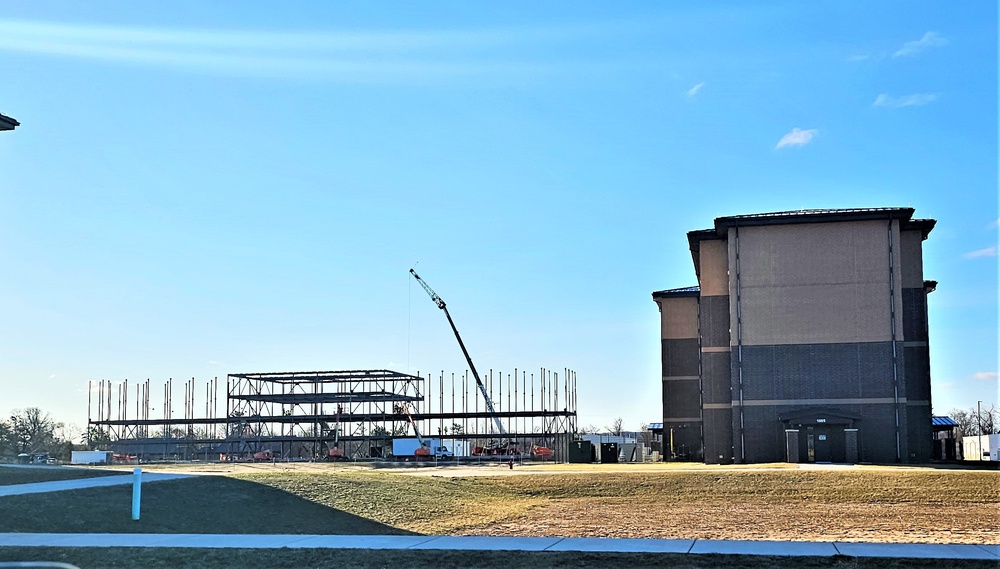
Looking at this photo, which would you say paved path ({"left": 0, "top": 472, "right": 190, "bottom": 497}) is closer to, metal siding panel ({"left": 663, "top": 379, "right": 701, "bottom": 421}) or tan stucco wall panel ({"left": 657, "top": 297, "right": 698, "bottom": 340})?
metal siding panel ({"left": 663, "top": 379, "right": 701, "bottom": 421})

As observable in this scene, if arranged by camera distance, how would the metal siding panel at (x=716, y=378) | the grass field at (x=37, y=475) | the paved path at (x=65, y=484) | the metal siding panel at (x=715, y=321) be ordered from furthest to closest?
the metal siding panel at (x=716, y=378)
the metal siding panel at (x=715, y=321)
the grass field at (x=37, y=475)
the paved path at (x=65, y=484)

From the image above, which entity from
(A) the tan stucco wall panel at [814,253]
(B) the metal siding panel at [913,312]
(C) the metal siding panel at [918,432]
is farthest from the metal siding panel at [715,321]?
(C) the metal siding panel at [918,432]

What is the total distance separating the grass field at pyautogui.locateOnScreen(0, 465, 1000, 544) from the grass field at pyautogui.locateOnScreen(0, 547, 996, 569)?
4114mm

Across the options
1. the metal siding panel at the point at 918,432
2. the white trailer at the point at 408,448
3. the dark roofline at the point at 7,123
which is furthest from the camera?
the white trailer at the point at 408,448

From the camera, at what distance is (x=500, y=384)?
345ft

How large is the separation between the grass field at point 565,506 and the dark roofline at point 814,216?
26656mm

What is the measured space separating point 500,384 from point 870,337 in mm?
47863

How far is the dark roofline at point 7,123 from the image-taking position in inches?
1201

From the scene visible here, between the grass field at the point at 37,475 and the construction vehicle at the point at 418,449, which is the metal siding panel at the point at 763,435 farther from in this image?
the grass field at the point at 37,475

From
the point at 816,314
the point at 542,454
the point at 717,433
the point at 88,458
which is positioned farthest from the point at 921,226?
the point at 88,458

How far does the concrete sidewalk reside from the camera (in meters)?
15.2

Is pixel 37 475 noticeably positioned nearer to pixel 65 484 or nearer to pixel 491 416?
pixel 65 484

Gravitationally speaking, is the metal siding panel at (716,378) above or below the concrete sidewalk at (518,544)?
above

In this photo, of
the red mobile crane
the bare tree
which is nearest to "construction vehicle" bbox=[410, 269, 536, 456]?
the red mobile crane
